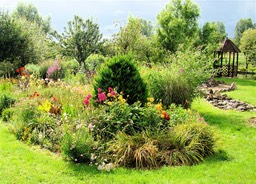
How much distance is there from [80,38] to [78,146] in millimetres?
11279

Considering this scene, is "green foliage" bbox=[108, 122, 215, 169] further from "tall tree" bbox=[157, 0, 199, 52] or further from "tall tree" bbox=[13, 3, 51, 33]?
"tall tree" bbox=[13, 3, 51, 33]

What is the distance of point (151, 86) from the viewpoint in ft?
26.4

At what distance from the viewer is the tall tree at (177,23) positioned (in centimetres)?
2261

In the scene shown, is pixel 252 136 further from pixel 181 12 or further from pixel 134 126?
pixel 181 12

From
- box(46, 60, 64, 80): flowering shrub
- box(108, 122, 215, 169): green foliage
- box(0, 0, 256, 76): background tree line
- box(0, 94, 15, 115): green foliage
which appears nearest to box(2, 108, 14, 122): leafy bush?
box(0, 94, 15, 115): green foliage

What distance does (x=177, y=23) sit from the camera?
74.8 ft

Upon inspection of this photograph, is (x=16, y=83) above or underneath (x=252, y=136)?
above

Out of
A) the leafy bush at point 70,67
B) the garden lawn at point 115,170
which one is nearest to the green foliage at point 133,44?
the leafy bush at point 70,67

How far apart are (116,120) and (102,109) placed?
1.40ft

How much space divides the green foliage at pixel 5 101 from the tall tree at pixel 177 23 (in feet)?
53.9

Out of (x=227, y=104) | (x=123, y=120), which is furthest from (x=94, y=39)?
(x=123, y=120)

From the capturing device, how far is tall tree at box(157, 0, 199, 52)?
22.6m

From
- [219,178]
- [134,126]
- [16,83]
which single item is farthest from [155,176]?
[16,83]

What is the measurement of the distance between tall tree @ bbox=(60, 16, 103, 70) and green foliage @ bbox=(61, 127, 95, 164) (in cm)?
1056
